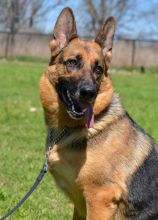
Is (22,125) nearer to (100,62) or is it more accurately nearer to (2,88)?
(100,62)

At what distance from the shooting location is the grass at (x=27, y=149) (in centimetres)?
606

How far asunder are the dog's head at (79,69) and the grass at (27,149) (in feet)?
5.61

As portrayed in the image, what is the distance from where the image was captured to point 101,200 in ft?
15.2

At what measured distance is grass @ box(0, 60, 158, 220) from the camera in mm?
6059

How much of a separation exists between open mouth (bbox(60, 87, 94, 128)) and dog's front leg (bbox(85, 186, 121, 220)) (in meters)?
0.69

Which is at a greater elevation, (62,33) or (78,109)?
(62,33)

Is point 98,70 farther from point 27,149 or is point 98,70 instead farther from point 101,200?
point 27,149

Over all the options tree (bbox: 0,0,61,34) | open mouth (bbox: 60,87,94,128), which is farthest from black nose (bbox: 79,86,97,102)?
tree (bbox: 0,0,61,34)

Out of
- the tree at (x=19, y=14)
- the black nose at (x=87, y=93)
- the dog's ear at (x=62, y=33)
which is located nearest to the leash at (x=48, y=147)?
the black nose at (x=87, y=93)

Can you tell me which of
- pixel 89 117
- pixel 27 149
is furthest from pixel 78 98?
pixel 27 149

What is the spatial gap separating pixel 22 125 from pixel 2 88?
24.0 ft

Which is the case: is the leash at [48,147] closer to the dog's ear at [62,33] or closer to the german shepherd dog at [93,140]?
the german shepherd dog at [93,140]

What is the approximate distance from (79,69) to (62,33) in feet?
1.78

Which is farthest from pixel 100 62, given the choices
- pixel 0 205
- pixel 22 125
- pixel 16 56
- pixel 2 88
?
pixel 16 56
